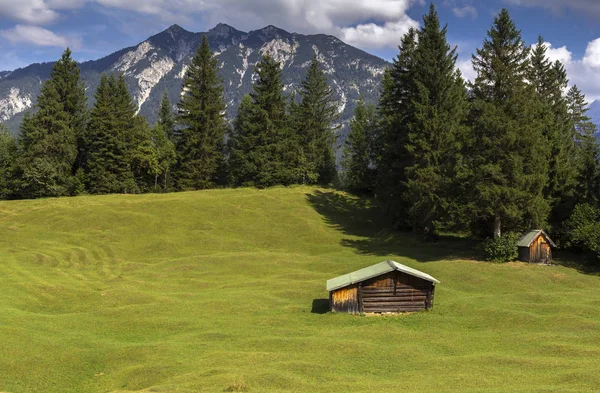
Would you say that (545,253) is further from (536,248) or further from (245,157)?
(245,157)

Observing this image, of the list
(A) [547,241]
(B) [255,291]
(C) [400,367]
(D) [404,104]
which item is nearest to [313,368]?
(C) [400,367]

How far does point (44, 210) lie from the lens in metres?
62.5

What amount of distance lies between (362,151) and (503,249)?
1947 inches

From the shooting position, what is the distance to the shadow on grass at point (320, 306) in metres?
31.5

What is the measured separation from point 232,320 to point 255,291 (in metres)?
7.41

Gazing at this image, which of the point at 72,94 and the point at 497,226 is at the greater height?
the point at 72,94

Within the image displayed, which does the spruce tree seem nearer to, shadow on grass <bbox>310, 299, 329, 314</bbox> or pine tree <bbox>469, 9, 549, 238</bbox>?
pine tree <bbox>469, 9, 549, 238</bbox>

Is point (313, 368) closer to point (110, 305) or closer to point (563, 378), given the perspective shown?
point (563, 378)

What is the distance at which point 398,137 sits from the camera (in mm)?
61906

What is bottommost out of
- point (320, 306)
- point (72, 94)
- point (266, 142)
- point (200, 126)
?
point (320, 306)

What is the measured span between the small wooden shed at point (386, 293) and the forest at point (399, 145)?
17292mm

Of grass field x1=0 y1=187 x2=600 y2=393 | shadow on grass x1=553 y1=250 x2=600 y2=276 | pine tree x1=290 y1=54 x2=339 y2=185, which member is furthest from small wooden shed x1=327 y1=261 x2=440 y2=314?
pine tree x1=290 y1=54 x2=339 y2=185

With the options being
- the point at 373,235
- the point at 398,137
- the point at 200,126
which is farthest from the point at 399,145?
the point at 200,126

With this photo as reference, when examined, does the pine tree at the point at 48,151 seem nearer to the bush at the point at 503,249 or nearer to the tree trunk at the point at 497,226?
the bush at the point at 503,249
